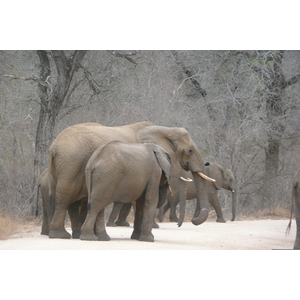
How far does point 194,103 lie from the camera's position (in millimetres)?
17828

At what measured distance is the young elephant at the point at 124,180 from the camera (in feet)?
27.0

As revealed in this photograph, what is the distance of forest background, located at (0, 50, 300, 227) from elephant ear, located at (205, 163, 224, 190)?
1846mm

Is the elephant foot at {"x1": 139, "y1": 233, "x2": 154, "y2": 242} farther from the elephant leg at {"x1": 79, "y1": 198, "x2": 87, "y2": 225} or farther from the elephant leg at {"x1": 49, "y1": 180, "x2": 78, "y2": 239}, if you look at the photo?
the elephant leg at {"x1": 79, "y1": 198, "x2": 87, "y2": 225}

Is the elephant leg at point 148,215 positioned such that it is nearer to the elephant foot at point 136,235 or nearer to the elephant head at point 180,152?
the elephant foot at point 136,235

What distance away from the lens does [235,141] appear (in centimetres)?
1686

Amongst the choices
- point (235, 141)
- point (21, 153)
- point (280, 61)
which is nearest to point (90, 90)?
point (21, 153)

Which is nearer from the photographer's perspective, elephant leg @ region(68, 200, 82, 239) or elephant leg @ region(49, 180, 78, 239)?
elephant leg @ region(49, 180, 78, 239)

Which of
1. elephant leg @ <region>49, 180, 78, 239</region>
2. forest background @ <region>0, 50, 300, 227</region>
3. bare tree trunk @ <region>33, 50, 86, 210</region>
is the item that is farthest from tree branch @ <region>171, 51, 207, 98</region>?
elephant leg @ <region>49, 180, 78, 239</region>

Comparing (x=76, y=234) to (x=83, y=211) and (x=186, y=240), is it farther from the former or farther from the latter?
(x=186, y=240)

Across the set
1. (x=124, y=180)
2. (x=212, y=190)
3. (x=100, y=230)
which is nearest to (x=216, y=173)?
(x=212, y=190)

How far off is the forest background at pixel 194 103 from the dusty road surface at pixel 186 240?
13.9 feet

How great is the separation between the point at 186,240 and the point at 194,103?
8.99 m

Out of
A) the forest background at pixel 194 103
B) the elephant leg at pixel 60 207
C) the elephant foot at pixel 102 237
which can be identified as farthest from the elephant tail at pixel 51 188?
the forest background at pixel 194 103

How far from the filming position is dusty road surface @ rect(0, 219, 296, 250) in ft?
25.5
